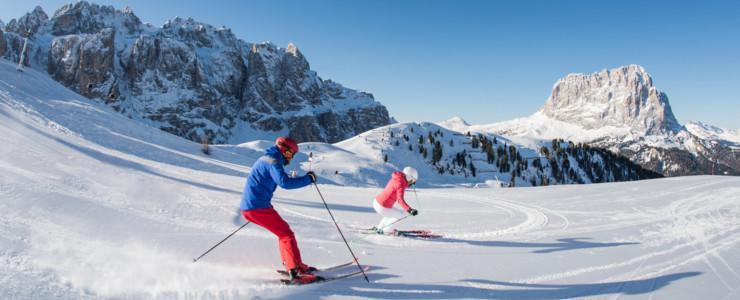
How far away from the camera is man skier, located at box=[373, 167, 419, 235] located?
8603 mm

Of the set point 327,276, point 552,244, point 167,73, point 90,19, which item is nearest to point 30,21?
point 90,19

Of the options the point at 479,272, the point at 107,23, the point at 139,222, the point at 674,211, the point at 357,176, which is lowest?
the point at 357,176

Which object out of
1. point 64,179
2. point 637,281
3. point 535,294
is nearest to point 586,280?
point 637,281

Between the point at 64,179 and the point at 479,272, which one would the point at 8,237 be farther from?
the point at 479,272

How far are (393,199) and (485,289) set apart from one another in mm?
4267

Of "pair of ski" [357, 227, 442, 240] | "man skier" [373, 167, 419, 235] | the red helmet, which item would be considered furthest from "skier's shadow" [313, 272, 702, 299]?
"man skier" [373, 167, 419, 235]

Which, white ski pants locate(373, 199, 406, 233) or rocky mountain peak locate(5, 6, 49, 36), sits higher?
rocky mountain peak locate(5, 6, 49, 36)

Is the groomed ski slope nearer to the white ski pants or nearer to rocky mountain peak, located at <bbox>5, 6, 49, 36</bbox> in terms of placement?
the white ski pants

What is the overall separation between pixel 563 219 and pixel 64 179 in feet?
48.2

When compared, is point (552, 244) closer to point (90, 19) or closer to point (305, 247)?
point (305, 247)

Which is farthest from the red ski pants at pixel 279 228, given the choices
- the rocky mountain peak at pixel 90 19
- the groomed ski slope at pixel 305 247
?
the rocky mountain peak at pixel 90 19

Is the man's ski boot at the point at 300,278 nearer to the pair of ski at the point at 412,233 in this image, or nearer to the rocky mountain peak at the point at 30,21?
the pair of ski at the point at 412,233

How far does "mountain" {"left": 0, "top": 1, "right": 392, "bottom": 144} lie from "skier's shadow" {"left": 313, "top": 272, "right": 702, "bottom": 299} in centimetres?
14354

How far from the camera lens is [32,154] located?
33.3 feet
